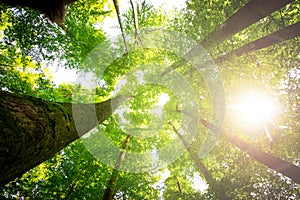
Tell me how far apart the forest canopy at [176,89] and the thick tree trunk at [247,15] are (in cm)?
3

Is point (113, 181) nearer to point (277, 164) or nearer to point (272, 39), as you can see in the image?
point (277, 164)

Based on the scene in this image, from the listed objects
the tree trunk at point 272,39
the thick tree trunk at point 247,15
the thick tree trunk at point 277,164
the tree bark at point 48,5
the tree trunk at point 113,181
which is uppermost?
the tree trunk at point 272,39

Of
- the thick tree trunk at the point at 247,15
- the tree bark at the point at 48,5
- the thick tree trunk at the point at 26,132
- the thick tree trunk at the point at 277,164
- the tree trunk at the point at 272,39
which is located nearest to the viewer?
the thick tree trunk at the point at 26,132

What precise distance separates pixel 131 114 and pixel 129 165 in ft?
14.4

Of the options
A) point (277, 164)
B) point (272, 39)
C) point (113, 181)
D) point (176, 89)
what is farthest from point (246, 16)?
point (113, 181)

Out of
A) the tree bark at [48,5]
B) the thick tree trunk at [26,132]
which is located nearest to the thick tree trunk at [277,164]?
the thick tree trunk at [26,132]

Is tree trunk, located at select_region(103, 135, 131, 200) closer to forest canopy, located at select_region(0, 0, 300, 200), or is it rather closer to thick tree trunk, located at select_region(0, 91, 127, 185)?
forest canopy, located at select_region(0, 0, 300, 200)

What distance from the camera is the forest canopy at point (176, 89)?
19.5ft

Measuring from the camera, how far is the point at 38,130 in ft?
6.68

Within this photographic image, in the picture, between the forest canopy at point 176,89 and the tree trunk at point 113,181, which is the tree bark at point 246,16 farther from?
the tree trunk at point 113,181

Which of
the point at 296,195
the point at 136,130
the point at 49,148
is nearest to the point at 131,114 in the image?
the point at 136,130

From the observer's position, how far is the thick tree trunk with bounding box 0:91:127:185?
5.18 feet

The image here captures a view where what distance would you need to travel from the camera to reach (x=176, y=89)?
482 inches

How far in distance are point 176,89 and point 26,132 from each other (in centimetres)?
1093
